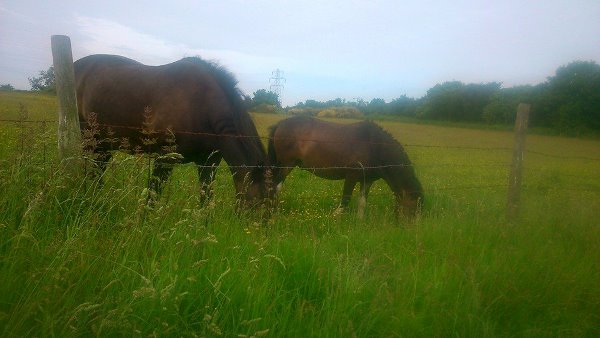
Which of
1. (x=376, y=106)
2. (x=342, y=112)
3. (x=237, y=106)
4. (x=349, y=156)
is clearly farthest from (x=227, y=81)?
(x=376, y=106)

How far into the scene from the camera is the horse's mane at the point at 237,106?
5.18m

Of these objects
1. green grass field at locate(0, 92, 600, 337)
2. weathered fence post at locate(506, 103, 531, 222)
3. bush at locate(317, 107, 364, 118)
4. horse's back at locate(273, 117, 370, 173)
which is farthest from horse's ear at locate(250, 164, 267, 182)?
bush at locate(317, 107, 364, 118)

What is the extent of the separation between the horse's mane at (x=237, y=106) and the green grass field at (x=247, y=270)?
1098 millimetres

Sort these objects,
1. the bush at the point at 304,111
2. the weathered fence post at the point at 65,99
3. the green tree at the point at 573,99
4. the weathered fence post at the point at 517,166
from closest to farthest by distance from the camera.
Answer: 1. the weathered fence post at the point at 65,99
2. the weathered fence post at the point at 517,166
3. the green tree at the point at 573,99
4. the bush at the point at 304,111

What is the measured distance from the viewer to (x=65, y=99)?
3.71m

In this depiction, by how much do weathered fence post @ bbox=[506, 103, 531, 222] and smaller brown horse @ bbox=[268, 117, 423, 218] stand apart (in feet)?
3.79

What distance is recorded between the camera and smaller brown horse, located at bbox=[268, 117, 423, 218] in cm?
672

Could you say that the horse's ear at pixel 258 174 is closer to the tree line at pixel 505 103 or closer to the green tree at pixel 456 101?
the tree line at pixel 505 103

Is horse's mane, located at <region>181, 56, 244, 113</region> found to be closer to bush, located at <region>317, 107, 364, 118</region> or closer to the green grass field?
the green grass field

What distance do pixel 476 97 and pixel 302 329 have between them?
374 inches

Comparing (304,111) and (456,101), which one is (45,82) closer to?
(304,111)

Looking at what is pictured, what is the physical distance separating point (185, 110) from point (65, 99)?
2.05 m

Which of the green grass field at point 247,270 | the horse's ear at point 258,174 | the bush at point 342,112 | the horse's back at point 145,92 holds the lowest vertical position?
the green grass field at point 247,270

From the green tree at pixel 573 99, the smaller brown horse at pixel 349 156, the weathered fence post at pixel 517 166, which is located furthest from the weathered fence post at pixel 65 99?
the green tree at pixel 573 99
